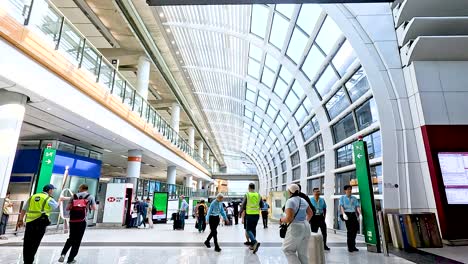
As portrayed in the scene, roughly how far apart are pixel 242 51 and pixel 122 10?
6.73 m

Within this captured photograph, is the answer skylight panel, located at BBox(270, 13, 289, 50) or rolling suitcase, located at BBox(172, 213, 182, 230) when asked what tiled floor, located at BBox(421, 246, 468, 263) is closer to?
rolling suitcase, located at BBox(172, 213, 182, 230)

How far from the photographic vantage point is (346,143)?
36.5 feet

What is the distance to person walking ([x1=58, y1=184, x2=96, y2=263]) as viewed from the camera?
505cm

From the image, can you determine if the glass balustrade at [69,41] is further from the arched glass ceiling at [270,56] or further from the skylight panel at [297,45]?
the skylight panel at [297,45]

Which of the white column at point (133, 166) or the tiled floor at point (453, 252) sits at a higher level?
the white column at point (133, 166)

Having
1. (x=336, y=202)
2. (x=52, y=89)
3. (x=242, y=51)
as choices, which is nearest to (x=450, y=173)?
(x=336, y=202)

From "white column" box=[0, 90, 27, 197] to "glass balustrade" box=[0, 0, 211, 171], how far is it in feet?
5.76

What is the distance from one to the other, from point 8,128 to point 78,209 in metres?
3.37

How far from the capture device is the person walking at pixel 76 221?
5051mm

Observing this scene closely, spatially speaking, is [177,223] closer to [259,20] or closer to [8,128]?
[8,128]

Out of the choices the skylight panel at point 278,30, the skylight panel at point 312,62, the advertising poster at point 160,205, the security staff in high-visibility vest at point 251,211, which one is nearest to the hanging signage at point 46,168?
the advertising poster at point 160,205

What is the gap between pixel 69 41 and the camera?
8.30 meters

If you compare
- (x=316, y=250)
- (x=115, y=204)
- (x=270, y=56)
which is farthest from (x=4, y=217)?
(x=270, y=56)

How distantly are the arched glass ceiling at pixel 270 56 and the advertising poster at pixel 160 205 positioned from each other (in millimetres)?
8154
